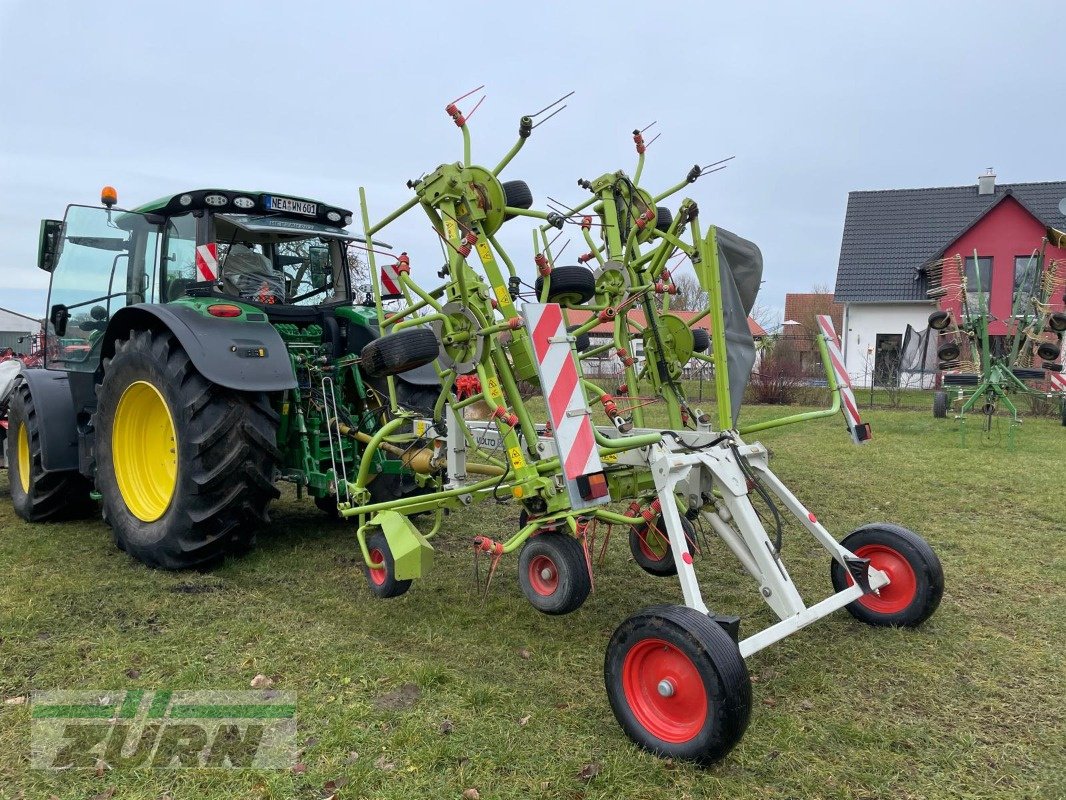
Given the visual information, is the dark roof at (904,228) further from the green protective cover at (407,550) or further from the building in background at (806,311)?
the green protective cover at (407,550)

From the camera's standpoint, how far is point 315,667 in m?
3.11

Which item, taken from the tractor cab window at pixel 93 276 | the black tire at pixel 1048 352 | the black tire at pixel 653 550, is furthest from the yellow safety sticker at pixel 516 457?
the black tire at pixel 1048 352

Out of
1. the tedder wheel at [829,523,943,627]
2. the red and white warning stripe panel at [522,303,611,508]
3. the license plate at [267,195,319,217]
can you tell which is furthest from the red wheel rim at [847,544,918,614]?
the license plate at [267,195,319,217]

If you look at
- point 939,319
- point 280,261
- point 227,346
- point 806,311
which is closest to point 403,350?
point 227,346

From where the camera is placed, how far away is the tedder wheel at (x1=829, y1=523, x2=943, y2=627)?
3.43m

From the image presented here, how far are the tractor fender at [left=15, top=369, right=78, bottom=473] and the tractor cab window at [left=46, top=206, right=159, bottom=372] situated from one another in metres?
0.17

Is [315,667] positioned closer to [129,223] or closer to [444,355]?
[444,355]

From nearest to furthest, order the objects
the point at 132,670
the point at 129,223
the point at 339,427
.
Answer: the point at 132,670 < the point at 339,427 < the point at 129,223

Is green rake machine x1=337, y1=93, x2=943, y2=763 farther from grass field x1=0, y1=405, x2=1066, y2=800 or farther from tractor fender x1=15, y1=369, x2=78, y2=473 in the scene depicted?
tractor fender x1=15, y1=369, x2=78, y2=473

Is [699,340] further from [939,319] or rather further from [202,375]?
[939,319]

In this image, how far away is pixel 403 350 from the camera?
332 cm

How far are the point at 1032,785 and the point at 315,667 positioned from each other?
8.38 ft

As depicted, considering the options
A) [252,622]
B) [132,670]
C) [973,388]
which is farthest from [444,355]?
[973,388]

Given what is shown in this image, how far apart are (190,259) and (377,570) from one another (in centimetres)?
252
